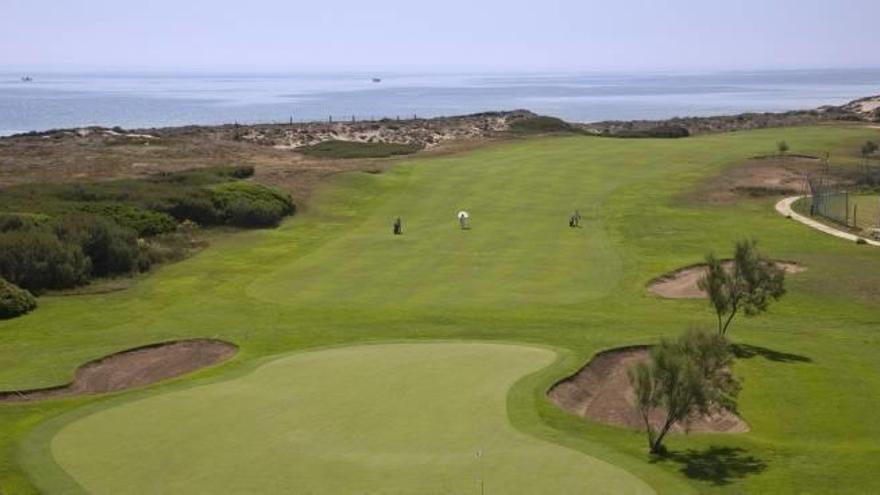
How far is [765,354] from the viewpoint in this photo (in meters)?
30.0

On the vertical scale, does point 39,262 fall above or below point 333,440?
above

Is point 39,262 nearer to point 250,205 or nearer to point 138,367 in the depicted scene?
point 138,367

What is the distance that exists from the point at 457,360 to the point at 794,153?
2372 inches

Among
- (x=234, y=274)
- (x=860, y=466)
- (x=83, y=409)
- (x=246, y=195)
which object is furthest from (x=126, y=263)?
(x=860, y=466)

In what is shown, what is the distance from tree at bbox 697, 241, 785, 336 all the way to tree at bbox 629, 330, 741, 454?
30.3 feet

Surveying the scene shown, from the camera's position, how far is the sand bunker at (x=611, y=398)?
23375 mm

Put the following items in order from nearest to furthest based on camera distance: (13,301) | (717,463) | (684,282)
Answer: (717,463)
(13,301)
(684,282)

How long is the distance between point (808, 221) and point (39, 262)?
38.9m

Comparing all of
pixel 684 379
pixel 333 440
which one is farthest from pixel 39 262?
pixel 684 379

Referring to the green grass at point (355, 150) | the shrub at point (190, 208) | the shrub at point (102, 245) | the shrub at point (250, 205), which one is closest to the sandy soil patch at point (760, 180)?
the shrub at point (250, 205)

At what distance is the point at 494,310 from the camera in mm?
35000

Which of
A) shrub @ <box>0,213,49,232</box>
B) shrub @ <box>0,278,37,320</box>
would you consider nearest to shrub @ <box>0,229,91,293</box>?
shrub @ <box>0,278,37,320</box>

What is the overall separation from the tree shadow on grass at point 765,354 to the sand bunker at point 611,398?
3.35m

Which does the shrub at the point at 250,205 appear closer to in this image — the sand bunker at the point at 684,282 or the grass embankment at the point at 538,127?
the sand bunker at the point at 684,282
